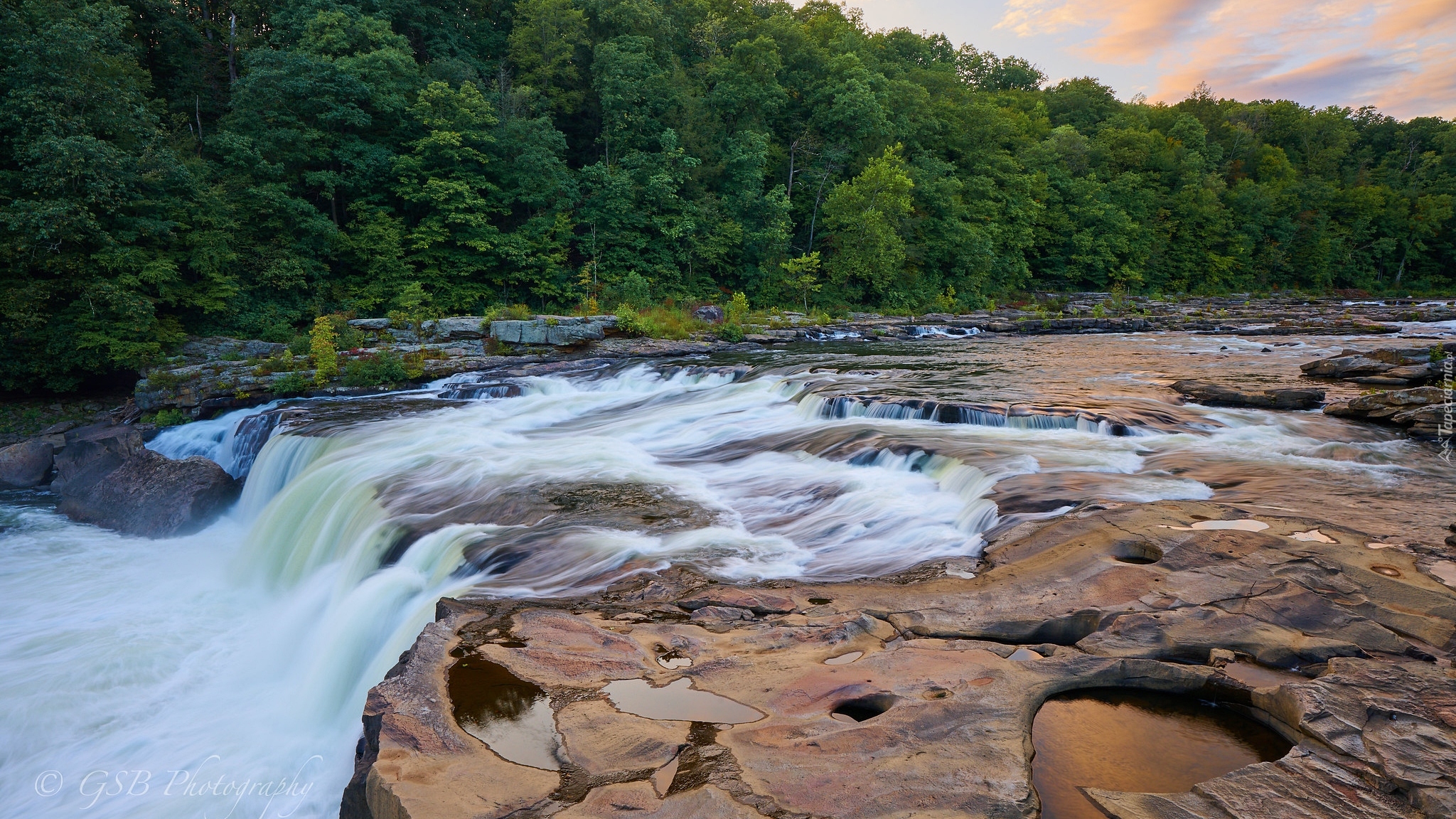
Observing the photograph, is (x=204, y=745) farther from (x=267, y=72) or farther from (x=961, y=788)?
(x=267, y=72)

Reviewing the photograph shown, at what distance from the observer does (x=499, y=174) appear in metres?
28.0

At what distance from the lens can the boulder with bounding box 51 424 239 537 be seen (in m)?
12.0

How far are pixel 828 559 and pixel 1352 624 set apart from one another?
12.3 ft

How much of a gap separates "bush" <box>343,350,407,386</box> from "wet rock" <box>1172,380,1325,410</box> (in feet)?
58.0

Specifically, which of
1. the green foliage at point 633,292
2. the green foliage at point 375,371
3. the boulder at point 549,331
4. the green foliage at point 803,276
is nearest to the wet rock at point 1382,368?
the boulder at point 549,331

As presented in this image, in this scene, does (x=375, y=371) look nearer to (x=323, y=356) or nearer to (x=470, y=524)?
(x=323, y=356)

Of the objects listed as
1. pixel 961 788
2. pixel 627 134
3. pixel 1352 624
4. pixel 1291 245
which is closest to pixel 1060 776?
pixel 961 788

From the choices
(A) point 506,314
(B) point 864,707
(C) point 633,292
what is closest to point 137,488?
(A) point 506,314

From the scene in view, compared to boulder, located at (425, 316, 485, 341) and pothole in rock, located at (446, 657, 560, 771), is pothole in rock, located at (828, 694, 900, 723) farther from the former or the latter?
boulder, located at (425, 316, 485, 341)

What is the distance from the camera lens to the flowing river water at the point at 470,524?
602 centimetres

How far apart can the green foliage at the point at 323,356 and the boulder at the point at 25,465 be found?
5.34 meters

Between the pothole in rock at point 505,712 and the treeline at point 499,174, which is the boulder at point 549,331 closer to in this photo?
the treeline at point 499,174

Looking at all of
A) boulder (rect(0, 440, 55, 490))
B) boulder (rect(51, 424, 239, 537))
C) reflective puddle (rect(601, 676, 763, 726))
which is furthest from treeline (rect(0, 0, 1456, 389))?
reflective puddle (rect(601, 676, 763, 726))

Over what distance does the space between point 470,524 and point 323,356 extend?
11.7 m
